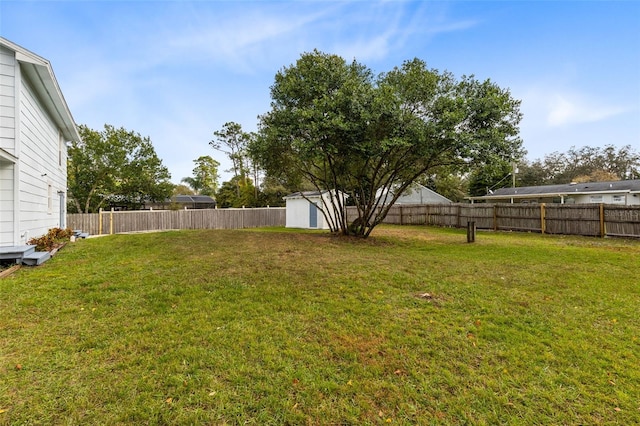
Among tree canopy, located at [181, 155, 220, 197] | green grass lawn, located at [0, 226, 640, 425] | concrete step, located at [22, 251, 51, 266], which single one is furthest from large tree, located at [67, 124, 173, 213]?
tree canopy, located at [181, 155, 220, 197]

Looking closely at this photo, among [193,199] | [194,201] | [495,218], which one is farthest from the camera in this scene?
[193,199]

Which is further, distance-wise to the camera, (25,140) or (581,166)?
(581,166)

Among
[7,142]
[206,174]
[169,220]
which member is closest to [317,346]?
[7,142]

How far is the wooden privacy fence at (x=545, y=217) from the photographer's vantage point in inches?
432

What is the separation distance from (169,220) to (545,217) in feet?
64.8

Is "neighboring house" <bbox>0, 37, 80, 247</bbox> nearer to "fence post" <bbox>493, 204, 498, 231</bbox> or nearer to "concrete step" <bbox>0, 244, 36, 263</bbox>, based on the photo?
"concrete step" <bbox>0, 244, 36, 263</bbox>

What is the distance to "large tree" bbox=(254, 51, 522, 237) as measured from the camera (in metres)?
8.30

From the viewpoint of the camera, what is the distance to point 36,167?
7.90m

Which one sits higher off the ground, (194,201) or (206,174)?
(206,174)

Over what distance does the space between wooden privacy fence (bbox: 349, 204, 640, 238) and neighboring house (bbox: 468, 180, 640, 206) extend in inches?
418

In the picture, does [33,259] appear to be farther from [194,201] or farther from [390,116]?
[194,201]

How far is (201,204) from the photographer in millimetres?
41031

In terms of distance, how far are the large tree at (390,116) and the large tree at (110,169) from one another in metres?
18.2

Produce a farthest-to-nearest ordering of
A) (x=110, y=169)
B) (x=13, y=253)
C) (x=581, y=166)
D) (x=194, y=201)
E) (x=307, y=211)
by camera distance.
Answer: (x=194, y=201) < (x=581, y=166) < (x=110, y=169) < (x=307, y=211) < (x=13, y=253)
